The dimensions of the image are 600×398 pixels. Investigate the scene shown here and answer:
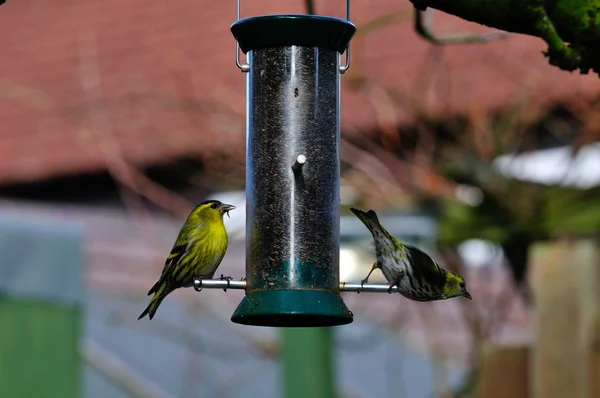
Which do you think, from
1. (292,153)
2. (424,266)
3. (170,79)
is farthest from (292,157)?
(170,79)

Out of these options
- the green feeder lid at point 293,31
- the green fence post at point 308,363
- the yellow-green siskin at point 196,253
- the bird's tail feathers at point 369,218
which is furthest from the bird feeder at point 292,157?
the green fence post at point 308,363

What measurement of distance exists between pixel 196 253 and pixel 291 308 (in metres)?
0.76

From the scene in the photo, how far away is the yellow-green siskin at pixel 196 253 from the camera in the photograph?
5012mm

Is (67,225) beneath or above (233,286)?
above

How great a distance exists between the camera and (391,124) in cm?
871

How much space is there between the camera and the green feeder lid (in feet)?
15.3

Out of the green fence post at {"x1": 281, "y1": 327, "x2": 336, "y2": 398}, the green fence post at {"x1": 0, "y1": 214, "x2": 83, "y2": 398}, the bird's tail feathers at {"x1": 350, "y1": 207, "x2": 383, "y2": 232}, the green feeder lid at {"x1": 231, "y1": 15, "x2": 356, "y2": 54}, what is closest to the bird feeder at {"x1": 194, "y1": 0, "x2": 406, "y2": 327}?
the green feeder lid at {"x1": 231, "y1": 15, "x2": 356, "y2": 54}

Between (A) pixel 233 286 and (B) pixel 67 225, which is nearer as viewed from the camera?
(A) pixel 233 286

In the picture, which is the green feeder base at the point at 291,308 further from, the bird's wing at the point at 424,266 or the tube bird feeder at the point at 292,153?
the bird's wing at the point at 424,266

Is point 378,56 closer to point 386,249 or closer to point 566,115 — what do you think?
point 566,115

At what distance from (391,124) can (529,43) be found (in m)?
1.57

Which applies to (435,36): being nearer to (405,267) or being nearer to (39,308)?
(405,267)

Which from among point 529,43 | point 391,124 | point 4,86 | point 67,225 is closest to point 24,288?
point 67,225

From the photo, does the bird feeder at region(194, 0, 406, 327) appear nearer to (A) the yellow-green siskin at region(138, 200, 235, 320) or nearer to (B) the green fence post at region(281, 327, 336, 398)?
(A) the yellow-green siskin at region(138, 200, 235, 320)
